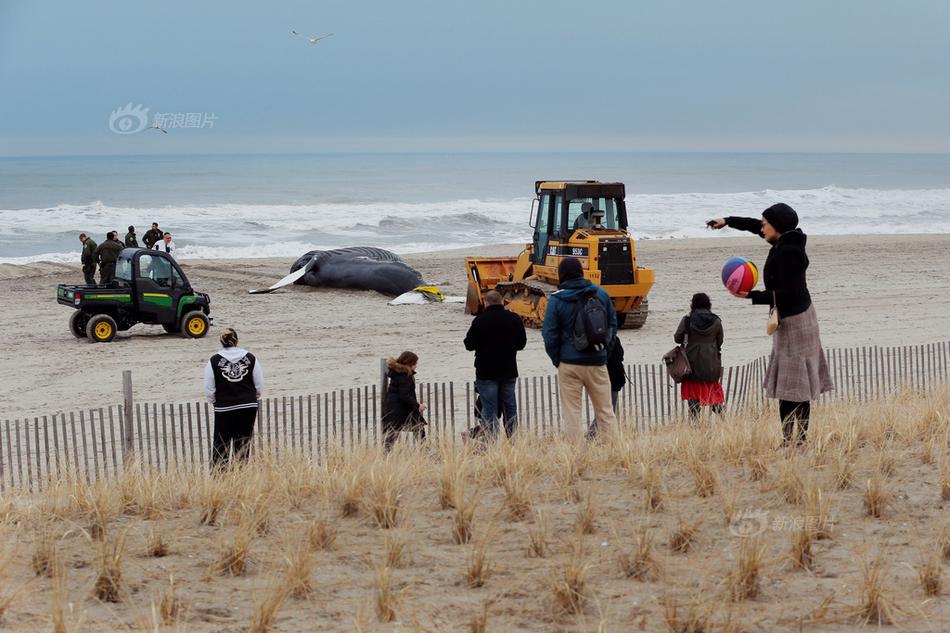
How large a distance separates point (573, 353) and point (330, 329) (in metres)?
11.4

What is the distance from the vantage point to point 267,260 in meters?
33.7

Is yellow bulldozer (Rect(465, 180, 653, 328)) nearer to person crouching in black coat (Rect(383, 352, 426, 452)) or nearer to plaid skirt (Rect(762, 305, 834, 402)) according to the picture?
person crouching in black coat (Rect(383, 352, 426, 452))

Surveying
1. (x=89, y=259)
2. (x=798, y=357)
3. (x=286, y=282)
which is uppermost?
(x=89, y=259)

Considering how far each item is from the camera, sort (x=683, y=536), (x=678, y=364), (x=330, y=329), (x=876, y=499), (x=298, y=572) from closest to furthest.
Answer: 1. (x=298, y=572)
2. (x=683, y=536)
3. (x=876, y=499)
4. (x=678, y=364)
5. (x=330, y=329)

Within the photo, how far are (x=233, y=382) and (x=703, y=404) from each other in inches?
157

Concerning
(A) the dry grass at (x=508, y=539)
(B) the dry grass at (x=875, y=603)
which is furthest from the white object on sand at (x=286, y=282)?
(B) the dry grass at (x=875, y=603)

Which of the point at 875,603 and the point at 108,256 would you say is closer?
the point at 875,603

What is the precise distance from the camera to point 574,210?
18.5 m

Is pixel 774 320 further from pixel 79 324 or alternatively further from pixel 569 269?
pixel 79 324

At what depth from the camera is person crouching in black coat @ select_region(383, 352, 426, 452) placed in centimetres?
910

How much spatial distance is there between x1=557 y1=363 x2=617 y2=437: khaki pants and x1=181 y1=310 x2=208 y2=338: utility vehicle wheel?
10.8 meters

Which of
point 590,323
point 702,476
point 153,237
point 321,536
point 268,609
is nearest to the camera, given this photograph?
point 268,609

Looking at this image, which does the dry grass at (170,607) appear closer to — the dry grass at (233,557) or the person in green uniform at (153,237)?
the dry grass at (233,557)

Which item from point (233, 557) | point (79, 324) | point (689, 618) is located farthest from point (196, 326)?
point (689, 618)
